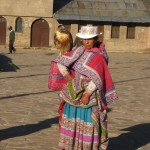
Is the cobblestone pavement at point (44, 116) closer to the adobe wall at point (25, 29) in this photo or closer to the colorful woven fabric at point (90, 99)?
the colorful woven fabric at point (90, 99)

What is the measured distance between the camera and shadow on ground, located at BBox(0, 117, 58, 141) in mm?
8023

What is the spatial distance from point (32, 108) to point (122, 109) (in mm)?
2033

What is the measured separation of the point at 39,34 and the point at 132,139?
29.9 metres

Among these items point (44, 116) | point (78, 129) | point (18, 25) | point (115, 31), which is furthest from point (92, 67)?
point (115, 31)

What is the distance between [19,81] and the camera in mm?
16047

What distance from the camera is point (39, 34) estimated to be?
3741 centimetres

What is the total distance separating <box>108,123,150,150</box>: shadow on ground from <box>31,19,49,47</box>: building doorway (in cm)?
2861

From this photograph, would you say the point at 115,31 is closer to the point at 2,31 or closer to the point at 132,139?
the point at 2,31

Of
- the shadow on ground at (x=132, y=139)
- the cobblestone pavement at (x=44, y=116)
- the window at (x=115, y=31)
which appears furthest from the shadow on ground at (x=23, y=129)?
the window at (x=115, y=31)

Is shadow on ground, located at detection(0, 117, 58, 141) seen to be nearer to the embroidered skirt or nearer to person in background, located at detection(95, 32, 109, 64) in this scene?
the embroidered skirt

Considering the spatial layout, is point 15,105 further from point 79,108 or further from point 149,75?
point 149,75

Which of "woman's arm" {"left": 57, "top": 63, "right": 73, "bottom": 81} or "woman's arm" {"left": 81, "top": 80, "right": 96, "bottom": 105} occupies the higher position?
"woman's arm" {"left": 57, "top": 63, "right": 73, "bottom": 81}

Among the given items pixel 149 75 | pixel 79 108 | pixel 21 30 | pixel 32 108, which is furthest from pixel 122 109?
pixel 21 30

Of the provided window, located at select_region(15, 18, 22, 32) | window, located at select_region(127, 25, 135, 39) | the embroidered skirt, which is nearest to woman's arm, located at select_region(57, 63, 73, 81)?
the embroidered skirt
